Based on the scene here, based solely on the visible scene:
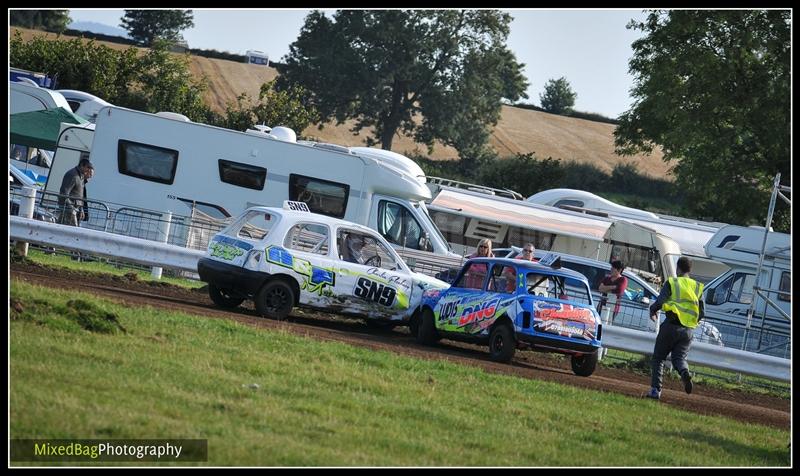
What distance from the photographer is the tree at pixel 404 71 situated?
81.1 m

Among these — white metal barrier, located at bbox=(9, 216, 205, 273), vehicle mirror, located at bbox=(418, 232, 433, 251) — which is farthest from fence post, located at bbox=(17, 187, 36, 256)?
vehicle mirror, located at bbox=(418, 232, 433, 251)

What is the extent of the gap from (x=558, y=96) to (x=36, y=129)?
76.3m

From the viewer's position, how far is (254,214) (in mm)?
18984

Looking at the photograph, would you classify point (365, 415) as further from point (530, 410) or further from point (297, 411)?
point (530, 410)

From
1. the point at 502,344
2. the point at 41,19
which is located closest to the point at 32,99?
the point at 502,344

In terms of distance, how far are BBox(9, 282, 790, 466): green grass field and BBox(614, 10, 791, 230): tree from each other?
14272 mm

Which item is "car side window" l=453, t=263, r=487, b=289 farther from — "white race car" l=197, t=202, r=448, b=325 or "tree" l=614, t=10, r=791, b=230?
"tree" l=614, t=10, r=791, b=230

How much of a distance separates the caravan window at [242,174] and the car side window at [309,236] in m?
8.12

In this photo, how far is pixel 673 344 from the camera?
16.2m

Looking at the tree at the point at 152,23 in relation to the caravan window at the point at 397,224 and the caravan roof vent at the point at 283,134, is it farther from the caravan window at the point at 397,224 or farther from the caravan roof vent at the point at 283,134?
the caravan window at the point at 397,224

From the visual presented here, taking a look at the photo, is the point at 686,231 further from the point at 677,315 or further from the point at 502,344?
the point at 677,315

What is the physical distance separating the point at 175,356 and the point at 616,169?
68.5m

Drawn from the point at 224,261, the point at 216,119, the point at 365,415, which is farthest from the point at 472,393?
the point at 216,119
